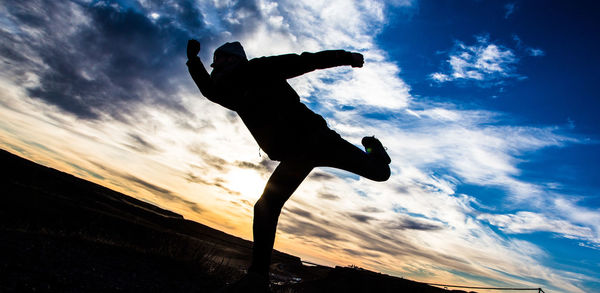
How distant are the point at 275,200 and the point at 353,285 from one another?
26.5ft

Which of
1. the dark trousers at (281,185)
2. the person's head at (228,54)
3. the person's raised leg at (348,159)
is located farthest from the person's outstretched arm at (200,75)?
A: the person's raised leg at (348,159)

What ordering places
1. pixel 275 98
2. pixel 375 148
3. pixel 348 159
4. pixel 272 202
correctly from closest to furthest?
pixel 275 98 → pixel 272 202 → pixel 348 159 → pixel 375 148

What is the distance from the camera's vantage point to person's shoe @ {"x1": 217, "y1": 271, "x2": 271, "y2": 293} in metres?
1.69

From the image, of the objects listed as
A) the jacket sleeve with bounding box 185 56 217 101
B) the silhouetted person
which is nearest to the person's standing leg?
the silhouetted person

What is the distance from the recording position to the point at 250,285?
175 centimetres

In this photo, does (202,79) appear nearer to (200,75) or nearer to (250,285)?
(200,75)

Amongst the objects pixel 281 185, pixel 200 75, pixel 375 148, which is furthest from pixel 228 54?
pixel 375 148

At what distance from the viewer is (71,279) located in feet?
4.30

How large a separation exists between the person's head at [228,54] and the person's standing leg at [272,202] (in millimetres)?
875

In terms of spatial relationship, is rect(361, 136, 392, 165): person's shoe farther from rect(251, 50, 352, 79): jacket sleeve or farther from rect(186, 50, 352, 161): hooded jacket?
rect(251, 50, 352, 79): jacket sleeve

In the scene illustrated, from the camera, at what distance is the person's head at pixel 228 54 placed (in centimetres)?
211

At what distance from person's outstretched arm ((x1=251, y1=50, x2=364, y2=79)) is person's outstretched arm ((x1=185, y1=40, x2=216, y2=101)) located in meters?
0.50

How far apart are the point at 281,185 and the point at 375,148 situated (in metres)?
1.15

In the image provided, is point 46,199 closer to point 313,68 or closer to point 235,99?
point 235,99
